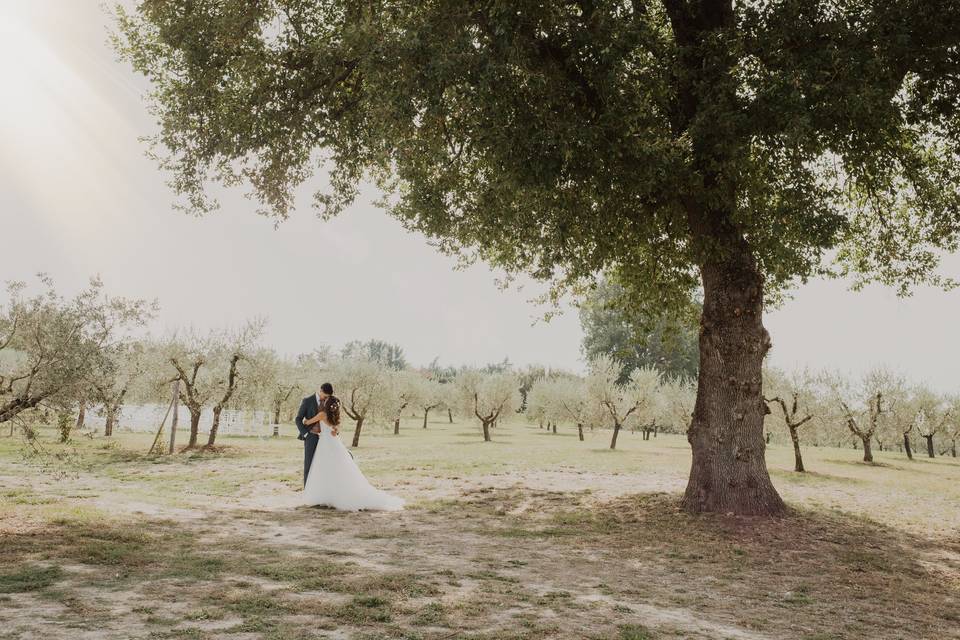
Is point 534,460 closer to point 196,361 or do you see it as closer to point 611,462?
point 611,462

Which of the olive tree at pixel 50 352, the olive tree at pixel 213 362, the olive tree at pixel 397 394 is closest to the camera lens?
the olive tree at pixel 50 352

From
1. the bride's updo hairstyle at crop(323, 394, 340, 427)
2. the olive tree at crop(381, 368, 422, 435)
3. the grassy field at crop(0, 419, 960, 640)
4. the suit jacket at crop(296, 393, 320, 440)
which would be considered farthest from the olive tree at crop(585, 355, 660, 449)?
the suit jacket at crop(296, 393, 320, 440)

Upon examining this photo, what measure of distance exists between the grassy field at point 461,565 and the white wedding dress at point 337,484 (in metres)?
0.50

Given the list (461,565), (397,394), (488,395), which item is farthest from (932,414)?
(461,565)

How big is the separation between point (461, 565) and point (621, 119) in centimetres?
780

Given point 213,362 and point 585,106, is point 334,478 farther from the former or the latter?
point 213,362

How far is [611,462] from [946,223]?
1559 cm

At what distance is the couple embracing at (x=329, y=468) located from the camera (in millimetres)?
12602

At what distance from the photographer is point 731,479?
1220cm

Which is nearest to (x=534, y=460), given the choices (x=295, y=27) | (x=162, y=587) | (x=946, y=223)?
(x=946, y=223)

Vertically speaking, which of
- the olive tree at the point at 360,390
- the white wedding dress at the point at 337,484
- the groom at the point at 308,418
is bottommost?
the white wedding dress at the point at 337,484

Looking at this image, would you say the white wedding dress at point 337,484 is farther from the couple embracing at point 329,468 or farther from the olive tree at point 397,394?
the olive tree at point 397,394

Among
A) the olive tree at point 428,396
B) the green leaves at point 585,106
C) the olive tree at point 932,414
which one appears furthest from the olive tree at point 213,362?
the olive tree at point 932,414

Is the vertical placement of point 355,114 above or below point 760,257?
above
